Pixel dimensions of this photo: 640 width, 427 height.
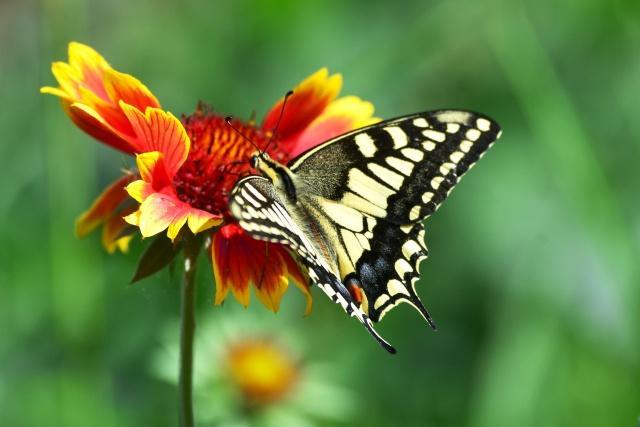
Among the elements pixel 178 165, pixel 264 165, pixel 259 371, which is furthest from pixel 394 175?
pixel 259 371

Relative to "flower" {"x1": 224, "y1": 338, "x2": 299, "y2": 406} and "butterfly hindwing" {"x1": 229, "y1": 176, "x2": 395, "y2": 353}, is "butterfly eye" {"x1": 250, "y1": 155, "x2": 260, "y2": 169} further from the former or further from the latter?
"flower" {"x1": 224, "y1": 338, "x2": 299, "y2": 406}

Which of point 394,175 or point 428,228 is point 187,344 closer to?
point 394,175

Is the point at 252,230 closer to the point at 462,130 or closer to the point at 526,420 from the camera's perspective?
the point at 462,130

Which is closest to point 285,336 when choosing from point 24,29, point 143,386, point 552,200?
point 143,386

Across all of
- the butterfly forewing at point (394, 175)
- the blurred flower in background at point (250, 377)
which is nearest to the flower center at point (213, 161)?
the butterfly forewing at point (394, 175)

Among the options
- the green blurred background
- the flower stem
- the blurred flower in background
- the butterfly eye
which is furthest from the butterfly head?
the green blurred background

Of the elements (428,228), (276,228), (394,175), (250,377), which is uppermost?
(428,228)
